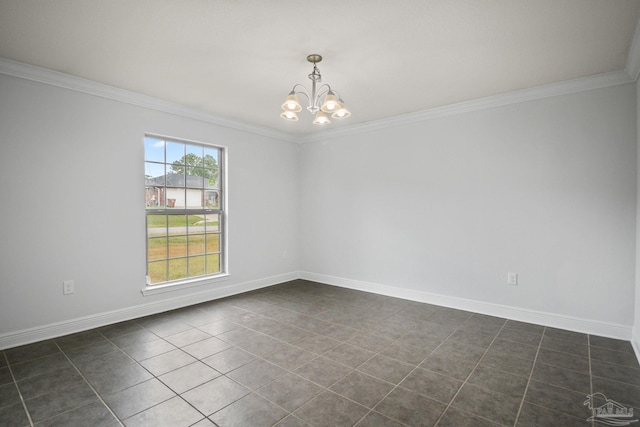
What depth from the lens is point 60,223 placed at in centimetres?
311

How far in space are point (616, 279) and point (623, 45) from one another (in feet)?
6.75

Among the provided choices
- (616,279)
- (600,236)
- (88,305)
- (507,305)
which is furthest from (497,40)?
(88,305)

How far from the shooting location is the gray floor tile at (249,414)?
188 centimetres

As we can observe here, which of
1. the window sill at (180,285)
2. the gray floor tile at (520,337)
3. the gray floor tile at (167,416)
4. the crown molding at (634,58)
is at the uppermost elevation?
the crown molding at (634,58)

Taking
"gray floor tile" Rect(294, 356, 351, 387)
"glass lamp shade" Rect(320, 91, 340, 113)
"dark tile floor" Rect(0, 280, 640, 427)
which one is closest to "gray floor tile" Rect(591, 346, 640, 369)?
"dark tile floor" Rect(0, 280, 640, 427)

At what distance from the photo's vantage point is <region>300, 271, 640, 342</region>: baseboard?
3.09m

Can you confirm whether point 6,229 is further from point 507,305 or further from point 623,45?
point 623,45

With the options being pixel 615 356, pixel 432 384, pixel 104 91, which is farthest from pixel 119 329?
pixel 615 356

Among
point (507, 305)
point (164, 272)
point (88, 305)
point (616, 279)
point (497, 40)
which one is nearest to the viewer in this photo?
point (497, 40)

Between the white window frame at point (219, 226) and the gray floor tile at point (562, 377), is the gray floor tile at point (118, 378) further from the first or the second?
the gray floor tile at point (562, 377)

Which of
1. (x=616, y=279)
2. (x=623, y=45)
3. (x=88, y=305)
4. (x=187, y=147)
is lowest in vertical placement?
(x=88, y=305)

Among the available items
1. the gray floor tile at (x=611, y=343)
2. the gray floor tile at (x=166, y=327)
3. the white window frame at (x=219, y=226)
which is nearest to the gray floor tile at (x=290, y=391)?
the gray floor tile at (x=166, y=327)

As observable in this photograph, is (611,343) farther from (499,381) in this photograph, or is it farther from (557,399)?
(499,381)

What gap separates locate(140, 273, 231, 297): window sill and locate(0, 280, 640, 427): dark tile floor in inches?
12.9
